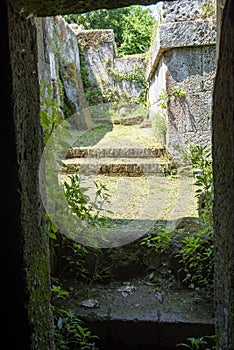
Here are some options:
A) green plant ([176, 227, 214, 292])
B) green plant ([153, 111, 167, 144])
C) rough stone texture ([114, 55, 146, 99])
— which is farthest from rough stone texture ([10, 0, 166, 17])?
rough stone texture ([114, 55, 146, 99])

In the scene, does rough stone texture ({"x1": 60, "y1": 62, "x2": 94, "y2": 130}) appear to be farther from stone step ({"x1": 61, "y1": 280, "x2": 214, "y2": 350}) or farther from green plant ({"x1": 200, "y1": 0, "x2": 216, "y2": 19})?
stone step ({"x1": 61, "y1": 280, "x2": 214, "y2": 350})

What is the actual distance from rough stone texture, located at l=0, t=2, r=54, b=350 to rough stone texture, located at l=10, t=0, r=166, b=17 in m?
0.04

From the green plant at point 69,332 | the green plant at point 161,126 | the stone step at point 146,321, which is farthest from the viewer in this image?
the green plant at point 161,126

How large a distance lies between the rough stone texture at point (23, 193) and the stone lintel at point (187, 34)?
3.42 meters

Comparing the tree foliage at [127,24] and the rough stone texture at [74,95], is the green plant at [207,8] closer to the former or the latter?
the rough stone texture at [74,95]

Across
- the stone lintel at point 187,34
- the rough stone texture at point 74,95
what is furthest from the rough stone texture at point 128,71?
the stone lintel at point 187,34

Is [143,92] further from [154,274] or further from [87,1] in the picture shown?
[87,1]

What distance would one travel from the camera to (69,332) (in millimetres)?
1880

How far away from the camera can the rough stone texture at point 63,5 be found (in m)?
1.23

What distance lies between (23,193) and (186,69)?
3888 mm

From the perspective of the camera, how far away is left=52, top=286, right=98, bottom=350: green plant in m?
1.82

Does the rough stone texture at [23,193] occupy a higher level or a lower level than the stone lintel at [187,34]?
lower

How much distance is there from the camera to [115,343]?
6.75 ft

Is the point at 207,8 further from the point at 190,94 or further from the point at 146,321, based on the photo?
the point at 146,321
